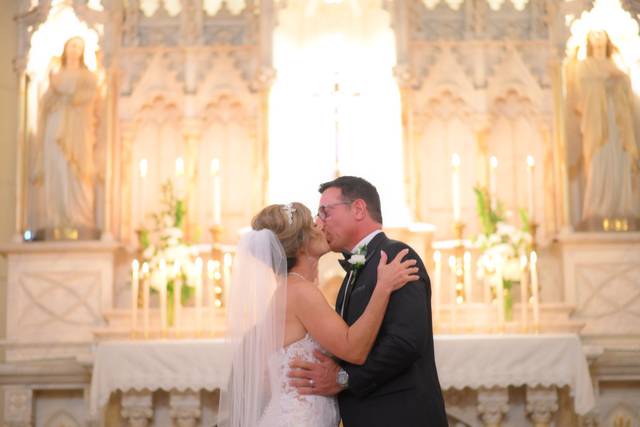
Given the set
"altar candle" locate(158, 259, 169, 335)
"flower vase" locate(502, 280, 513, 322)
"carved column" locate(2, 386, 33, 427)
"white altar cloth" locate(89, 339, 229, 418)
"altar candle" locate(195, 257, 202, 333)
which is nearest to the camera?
"white altar cloth" locate(89, 339, 229, 418)

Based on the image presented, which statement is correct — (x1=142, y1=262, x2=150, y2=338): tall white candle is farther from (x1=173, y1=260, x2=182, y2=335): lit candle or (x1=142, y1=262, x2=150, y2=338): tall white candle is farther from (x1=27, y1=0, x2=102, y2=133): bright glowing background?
(x1=27, y1=0, x2=102, y2=133): bright glowing background

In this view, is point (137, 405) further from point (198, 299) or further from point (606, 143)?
point (606, 143)

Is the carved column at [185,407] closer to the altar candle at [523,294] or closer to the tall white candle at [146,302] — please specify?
the tall white candle at [146,302]

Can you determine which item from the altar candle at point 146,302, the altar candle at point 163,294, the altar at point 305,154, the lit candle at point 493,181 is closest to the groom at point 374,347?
the altar candle at point 146,302

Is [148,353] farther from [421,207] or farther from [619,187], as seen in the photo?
[619,187]

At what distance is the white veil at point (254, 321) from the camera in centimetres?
403

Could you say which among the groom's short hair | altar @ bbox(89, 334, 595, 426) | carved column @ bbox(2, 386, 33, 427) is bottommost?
carved column @ bbox(2, 386, 33, 427)

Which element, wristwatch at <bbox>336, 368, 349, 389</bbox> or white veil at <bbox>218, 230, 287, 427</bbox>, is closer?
wristwatch at <bbox>336, 368, 349, 389</bbox>

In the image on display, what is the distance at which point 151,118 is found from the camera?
9.49m

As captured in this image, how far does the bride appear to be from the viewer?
3.94m

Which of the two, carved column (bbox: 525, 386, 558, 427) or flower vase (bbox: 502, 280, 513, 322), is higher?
flower vase (bbox: 502, 280, 513, 322)

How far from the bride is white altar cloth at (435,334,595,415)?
8.35 ft

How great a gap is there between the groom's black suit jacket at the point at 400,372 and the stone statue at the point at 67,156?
566 cm

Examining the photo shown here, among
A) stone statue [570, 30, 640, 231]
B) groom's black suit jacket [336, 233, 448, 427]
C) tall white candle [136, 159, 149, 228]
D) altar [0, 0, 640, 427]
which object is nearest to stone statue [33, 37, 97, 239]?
altar [0, 0, 640, 427]
